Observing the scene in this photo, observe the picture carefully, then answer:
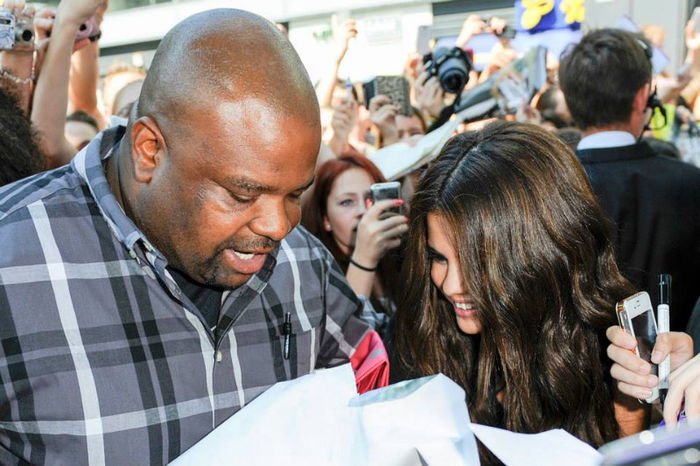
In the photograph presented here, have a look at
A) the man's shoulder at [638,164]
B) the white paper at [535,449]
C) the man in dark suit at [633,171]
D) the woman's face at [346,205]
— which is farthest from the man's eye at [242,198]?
the man's shoulder at [638,164]

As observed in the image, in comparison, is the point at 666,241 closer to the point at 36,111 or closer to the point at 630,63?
the point at 630,63

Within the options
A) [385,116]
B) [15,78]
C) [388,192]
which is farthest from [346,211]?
[15,78]

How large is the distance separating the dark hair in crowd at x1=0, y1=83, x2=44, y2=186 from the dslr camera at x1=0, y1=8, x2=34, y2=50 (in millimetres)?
447

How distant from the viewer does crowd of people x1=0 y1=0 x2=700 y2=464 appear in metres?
1.25

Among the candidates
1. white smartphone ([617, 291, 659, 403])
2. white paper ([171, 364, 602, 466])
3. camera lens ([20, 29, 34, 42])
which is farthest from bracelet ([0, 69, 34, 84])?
white smartphone ([617, 291, 659, 403])

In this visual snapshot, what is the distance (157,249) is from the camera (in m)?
1.37

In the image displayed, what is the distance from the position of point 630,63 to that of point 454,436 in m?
2.35

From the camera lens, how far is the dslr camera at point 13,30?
2170 millimetres

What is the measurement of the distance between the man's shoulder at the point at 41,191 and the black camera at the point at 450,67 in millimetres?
2693

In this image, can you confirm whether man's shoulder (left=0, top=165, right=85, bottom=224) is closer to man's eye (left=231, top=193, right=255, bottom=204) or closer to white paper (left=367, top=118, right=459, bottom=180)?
man's eye (left=231, top=193, right=255, bottom=204)

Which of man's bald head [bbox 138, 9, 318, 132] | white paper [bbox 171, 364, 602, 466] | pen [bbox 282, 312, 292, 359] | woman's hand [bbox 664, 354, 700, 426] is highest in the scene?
man's bald head [bbox 138, 9, 318, 132]

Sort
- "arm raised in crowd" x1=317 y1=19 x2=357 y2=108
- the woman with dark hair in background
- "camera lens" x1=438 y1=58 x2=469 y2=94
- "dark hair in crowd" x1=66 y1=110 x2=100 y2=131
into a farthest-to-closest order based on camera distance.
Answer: "arm raised in crowd" x1=317 y1=19 x2=357 y2=108, "camera lens" x1=438 y1=58 x2=469 y2=94, "dark hair in crowd" x1=66 y1=110 x2=100 y2=131, the woman with dark hair in background

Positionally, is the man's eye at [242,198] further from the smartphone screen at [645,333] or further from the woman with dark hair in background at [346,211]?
the woman with dark hair in background at [346,211]

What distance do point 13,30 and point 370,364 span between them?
1.44m
